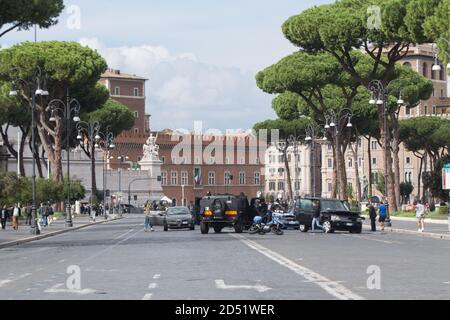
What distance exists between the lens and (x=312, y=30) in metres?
73.8

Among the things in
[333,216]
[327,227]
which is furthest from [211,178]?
[333,216]

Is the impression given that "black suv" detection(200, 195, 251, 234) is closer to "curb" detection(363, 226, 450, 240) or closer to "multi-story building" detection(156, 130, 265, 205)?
"curb" detection(363, 226, 450, 240)

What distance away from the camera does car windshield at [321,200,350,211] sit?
50.7m

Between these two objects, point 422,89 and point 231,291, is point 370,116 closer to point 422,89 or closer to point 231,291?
point 422,89

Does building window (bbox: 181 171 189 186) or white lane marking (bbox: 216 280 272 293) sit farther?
building window (bbox: 181 171 189 186)

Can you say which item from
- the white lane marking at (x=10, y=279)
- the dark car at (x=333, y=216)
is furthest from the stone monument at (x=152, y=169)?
the white lane marking at (x=10, y=279)

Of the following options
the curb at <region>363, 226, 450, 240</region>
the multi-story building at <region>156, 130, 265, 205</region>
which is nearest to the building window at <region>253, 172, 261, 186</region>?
the multi-story building at <region>156, 130, 265, 205</region>

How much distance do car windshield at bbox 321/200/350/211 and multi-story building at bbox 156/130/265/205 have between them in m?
124

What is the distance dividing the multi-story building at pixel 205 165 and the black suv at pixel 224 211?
124345mm

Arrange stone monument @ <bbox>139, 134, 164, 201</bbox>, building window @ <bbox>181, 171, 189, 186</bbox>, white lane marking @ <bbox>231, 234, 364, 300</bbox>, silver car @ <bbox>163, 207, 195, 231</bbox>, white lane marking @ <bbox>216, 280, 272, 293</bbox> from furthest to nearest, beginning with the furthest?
1. building window @ <bbox>181, 171, 189, 186</bbox>
2. stone monument @ <bbox>139, 134, 164, 201</bbox>
3. silver car @ <bbox>163, 207, 195, 231</bbox>
4. white lane marking @ <bbox>216, 280, 272, 293</bbox>
5. white lane marking @ <bbox>231, 234, 364, 300</bbox>

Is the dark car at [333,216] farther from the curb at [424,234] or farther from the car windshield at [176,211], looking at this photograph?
the car windshield at [176,211]

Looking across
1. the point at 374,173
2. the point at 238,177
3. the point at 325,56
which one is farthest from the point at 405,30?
the point at 238,177

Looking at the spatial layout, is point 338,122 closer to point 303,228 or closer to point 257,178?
point 303,228

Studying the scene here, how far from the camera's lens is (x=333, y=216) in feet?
164
